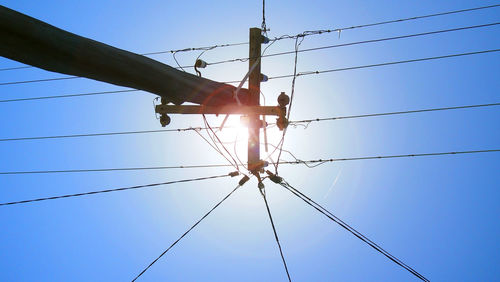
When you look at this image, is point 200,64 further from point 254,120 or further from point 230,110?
point 254,120

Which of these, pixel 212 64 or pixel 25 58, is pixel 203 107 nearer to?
pixel 212 64

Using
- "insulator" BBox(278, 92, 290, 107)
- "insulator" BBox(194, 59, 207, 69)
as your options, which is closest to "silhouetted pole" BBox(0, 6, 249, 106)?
"insulator" BBox(194, 59, 207, 69)

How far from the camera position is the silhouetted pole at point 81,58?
344cm

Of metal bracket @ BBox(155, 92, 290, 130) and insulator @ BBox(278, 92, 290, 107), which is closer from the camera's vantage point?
metal bracket @ BBox(155, 92, 290, 130)

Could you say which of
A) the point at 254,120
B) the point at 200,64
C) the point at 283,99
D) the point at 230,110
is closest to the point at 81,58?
the point at 230,110

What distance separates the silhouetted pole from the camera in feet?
11.3

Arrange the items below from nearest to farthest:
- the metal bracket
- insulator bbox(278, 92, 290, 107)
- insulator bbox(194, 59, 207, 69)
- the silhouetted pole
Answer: the silhouetted pole
the metal bracket
insulator bbox(278, 92, 290, 107)
insulator bbox(194, 59, 207, 69)

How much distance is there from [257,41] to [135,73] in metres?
3.37

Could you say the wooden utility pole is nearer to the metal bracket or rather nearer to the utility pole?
the utility pole

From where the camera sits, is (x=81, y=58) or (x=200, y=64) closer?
(x=81, y=58)

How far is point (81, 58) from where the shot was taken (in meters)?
3.91

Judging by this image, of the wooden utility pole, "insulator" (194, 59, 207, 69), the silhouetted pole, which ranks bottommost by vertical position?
the silhouetted pole

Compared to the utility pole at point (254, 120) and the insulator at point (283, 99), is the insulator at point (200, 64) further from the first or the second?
the insulator at point (283, 99)

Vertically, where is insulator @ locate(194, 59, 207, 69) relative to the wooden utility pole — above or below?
above
